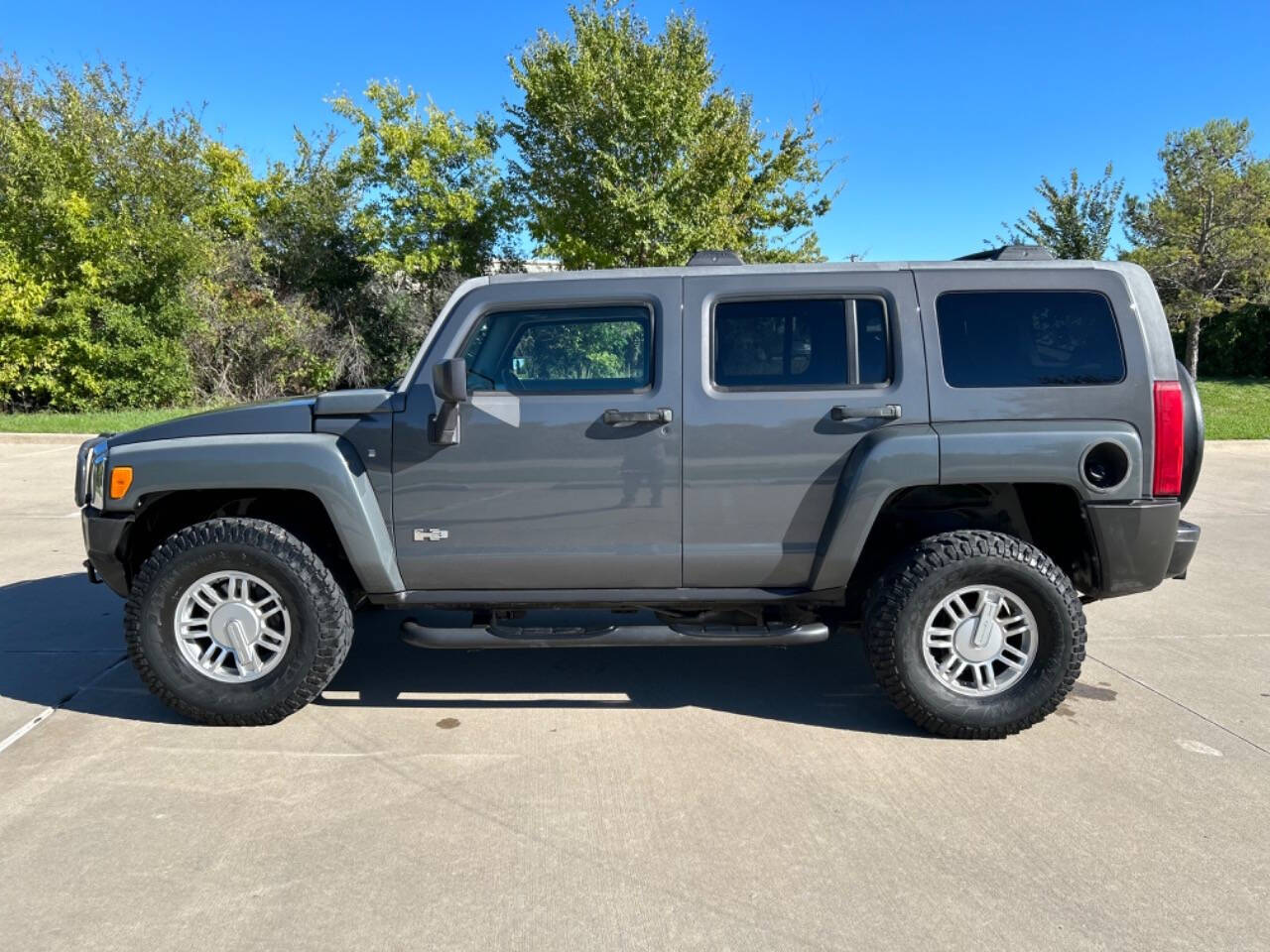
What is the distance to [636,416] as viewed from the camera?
3.66 m

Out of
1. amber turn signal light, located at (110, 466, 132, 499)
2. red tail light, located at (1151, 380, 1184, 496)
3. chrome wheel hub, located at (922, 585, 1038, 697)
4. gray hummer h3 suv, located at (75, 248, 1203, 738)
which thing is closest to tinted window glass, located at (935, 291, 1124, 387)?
gray hummer h3 suv, located at (75, 248, 1203, 738)

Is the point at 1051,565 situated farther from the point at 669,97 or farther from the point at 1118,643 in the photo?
the point at 669,97

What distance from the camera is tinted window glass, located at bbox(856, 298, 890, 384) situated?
376cm

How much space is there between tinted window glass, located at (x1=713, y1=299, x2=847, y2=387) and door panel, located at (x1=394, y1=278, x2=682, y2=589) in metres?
0.25

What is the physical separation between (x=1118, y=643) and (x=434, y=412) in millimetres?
4006

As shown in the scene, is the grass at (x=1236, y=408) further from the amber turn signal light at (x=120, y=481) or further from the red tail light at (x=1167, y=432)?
the amber turn signal light at (x=120, y=481)

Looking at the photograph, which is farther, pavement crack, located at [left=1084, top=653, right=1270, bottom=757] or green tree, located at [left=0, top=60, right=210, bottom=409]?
green tree, located at [left=0, top=60, right=210, bottom=409]

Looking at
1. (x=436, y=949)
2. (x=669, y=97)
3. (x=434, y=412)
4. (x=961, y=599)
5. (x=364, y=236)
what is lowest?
(x=436, y=949)

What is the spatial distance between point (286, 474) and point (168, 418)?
11.3 meters

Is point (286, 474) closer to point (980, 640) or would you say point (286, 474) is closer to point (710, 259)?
point (710, 259)

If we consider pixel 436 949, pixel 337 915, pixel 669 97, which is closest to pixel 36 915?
pixel 337 915

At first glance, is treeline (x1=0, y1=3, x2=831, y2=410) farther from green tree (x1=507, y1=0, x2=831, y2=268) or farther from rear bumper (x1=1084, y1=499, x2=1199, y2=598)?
rear bumper (x1=1084, y1=499, x2=1199, y2=598)

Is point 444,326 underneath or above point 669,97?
underneath

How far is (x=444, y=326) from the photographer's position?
3.81 metres
